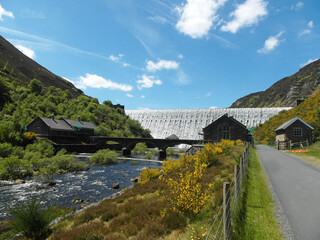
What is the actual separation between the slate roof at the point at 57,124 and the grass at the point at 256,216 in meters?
56.9

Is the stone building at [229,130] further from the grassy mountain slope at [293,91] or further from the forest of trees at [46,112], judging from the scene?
the grassy mountain slope at [293,91]

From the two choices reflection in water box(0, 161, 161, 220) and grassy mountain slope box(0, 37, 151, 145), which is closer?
reflection in water box(0, 161, 161, 220)

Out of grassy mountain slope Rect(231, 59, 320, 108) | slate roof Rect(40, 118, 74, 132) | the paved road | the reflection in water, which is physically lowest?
the reflection in water

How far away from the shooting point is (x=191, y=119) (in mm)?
88688

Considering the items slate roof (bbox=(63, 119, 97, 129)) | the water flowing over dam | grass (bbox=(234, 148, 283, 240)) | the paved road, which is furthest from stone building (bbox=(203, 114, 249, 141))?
slate roof (bbox=(63, 119, 97, 129))

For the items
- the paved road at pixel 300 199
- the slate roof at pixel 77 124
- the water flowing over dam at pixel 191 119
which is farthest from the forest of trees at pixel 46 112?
the paved road at pixel 300 199

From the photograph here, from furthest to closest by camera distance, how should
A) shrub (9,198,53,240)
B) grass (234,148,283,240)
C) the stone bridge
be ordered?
the stone bridge < shrub (9,198,53,240) < grass (234,148,283,240)

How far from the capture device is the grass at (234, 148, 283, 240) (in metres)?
5.68

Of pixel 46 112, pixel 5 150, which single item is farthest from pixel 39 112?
pixel 5 150

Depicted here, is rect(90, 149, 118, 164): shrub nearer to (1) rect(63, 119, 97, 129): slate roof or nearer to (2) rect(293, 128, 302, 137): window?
(1) rect(63, 119, 97, 129): slate roof

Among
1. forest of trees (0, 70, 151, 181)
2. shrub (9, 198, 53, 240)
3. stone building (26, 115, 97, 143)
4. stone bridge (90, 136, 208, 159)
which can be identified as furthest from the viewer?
stone building (26, 115, 97, 143)

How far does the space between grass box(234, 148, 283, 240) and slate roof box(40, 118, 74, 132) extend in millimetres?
56925

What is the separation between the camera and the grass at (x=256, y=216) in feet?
18.6

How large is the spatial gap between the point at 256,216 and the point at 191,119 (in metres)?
82.6
